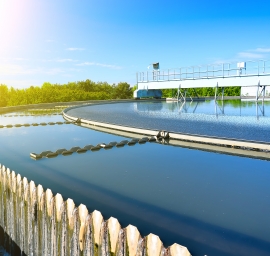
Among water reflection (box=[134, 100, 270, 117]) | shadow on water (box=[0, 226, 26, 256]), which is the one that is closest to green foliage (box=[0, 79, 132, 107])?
water reflection (box=[134, 100, 270, 117])

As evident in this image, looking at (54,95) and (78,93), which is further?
(78,93)

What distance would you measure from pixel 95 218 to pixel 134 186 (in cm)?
336

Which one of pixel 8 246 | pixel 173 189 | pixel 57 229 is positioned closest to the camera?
pixel 57 229

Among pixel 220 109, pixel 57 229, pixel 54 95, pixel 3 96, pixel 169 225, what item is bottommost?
pixel 169 225

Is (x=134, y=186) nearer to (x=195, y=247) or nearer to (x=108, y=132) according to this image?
(x=195, y=247)

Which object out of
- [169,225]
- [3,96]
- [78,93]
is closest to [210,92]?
[78,93]

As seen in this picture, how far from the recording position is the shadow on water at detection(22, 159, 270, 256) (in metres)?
3.93

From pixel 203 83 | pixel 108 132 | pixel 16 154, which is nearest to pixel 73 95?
pixel 203 83

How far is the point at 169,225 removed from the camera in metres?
4.56

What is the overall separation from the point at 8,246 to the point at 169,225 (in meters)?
2.59

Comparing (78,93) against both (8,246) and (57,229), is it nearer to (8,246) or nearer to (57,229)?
(8,246)

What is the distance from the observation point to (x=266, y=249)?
3898mm

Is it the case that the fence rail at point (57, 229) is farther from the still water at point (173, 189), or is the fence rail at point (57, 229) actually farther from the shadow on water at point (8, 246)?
the still water at point (173, 189)

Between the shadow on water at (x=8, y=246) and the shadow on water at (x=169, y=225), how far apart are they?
1.23 metres
